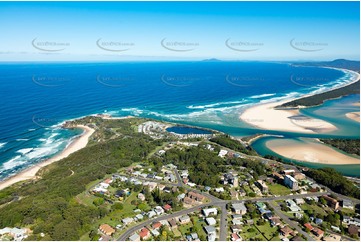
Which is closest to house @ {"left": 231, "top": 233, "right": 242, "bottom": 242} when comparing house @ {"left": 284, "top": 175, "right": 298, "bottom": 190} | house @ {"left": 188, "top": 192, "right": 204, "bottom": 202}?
house @ {"left": 188, "top": 192, "right": 204, "bottom": 202}

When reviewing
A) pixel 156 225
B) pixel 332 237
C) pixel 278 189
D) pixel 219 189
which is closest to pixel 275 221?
pixel 332 237

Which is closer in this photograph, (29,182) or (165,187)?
(165,187)

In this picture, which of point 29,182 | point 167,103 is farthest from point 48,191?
point 167,103

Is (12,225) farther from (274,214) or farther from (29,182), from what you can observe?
(274,214)

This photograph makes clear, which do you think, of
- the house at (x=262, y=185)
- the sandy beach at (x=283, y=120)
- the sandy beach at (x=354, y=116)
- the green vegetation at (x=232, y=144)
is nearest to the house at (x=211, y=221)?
the house at (x=262, y=185)

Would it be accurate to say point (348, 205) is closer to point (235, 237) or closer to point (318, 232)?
point (318, 232)

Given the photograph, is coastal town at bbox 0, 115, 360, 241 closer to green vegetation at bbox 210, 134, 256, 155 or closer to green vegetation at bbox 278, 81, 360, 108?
green vegetation at bbox 210, 134, 256, 155
